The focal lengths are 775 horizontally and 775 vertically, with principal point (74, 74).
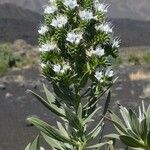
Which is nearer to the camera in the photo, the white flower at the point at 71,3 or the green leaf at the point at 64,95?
the white flower at the point at 71,3

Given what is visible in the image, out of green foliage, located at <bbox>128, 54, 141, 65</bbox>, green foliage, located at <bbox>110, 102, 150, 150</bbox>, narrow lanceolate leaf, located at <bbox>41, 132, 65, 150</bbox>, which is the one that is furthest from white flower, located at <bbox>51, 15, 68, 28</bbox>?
green foliage, located at <bbox>128, 54, 141, 65</bbox>

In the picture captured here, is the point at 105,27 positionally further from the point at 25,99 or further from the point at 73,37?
the point at 25,99

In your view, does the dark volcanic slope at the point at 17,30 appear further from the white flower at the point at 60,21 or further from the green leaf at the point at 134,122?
the white flower at the point at 60,21

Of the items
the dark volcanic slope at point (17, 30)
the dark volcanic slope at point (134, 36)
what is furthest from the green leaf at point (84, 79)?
the dark volcanic slope at point (17, 30)

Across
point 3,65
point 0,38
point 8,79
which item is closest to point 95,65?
point 8,79

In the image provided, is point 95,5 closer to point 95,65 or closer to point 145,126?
point 95,65

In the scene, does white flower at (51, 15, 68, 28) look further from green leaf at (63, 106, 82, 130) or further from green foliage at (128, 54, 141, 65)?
green foliage at (128, 54, 141, 65)
